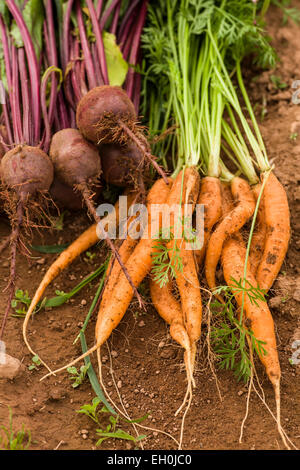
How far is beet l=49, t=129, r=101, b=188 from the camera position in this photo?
228 centimetres

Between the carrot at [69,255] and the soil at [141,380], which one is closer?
the soil at [141,380]

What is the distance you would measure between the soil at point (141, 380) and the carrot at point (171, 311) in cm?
7

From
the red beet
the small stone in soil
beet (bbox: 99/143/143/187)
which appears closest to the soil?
the small stone in soil

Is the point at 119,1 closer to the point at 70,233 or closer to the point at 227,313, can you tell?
the point at 70,233

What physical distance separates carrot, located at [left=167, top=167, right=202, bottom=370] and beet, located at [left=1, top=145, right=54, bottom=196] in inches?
24.2

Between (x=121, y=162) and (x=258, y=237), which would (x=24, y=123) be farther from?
(x=258, y=237)

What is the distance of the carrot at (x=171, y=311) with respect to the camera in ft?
6.49

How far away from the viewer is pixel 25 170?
7.04ft

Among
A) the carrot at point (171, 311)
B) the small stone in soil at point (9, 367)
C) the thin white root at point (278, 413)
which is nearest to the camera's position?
the thin white root at point (278, 413)

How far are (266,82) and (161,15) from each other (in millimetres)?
801

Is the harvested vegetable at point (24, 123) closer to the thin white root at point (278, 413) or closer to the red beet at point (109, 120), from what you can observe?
the red beet at point (109, 120)

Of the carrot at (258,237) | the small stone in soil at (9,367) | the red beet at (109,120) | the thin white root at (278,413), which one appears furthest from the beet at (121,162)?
the thin white root at (278,413)

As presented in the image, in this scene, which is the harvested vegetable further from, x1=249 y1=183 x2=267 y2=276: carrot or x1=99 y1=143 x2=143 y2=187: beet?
x1=249 y1=183 x2=267 y2=276: carrot

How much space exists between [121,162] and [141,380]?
1090 millimetres
